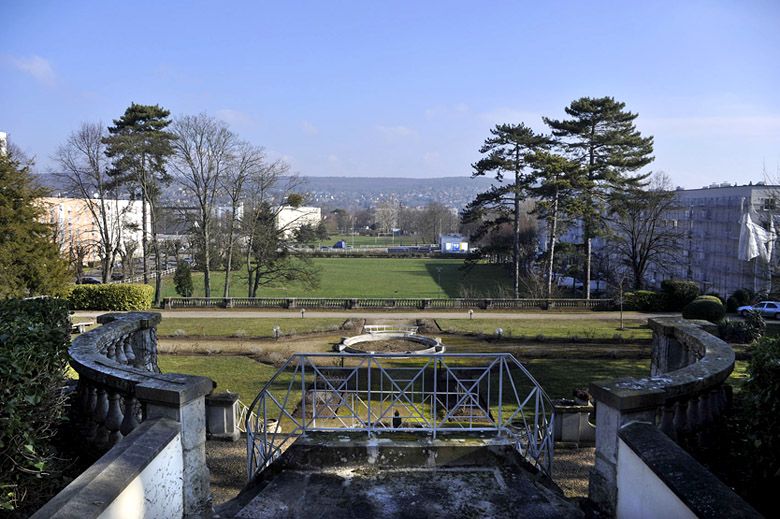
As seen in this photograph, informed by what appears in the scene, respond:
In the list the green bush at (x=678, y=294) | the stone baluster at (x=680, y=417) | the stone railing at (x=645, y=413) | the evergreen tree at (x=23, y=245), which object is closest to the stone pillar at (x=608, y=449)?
the stone railing at (x=645, y=413)

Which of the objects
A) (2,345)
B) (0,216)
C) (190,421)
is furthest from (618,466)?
(0,216)

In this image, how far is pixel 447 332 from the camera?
26375 millimetres

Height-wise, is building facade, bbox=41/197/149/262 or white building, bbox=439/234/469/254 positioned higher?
building facade, bbox=41/197/149/262

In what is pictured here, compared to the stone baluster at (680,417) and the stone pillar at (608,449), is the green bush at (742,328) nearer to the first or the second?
the stone baluster at (680,417)

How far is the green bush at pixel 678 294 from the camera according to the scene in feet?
107

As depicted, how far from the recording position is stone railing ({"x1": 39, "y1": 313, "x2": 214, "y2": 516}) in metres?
4.34

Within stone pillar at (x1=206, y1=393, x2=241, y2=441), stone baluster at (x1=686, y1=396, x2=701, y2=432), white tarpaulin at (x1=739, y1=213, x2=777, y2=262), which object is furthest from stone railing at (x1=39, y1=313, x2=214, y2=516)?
white tarpaulin at (x1=739, y1=213, x2=777, y2=262)

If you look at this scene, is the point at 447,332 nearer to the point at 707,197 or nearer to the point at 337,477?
the point at 337,477

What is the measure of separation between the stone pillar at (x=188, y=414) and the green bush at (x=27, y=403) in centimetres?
62

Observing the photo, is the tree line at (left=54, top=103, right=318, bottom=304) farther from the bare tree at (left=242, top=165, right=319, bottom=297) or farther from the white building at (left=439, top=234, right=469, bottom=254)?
the white building at (left=439, top=234, right=469, bottom=254)

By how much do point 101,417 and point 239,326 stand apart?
23.6 m

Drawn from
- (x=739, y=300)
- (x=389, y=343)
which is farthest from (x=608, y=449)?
(x=739, y=300)

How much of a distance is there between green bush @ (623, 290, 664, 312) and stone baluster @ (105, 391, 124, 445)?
32.2 meters

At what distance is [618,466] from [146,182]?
3805 centimetres
